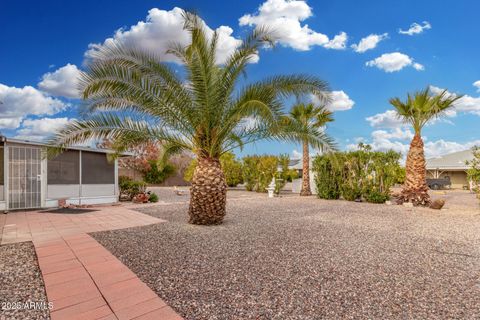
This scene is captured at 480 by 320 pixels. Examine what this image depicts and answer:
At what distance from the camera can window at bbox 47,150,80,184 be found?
10914mm

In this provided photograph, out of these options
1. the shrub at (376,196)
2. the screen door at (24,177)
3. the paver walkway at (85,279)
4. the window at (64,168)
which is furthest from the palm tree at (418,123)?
the screen door at (24,177)

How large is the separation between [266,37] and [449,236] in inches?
261

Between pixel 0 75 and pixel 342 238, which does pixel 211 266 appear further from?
pixel 0 75

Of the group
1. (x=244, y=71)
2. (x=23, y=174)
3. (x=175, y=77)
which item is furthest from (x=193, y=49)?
(x=23, y=174)

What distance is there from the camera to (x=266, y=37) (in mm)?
6887

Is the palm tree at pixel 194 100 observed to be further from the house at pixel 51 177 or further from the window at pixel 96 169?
the window at pixel 96 169

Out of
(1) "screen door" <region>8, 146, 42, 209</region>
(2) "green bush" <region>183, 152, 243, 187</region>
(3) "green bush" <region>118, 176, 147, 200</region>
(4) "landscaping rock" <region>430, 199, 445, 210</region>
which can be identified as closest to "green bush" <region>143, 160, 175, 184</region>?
(2) "green bush" <region>183, 152, 243, 187</region>

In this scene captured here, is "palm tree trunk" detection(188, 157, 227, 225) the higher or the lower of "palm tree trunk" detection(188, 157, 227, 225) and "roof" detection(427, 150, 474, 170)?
the lower

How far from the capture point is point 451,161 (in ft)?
99.0

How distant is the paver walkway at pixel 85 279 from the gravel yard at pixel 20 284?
97 millimetres

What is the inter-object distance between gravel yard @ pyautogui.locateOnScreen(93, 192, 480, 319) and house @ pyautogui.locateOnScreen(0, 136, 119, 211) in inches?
252

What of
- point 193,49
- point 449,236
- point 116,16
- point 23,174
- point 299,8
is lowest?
point 449,236

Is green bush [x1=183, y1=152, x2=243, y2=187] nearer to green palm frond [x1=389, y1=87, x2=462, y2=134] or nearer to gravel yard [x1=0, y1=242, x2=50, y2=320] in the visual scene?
green palm frond [x1=389, y1=87, x2=462, y2=134]

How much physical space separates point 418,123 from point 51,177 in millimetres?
16040
